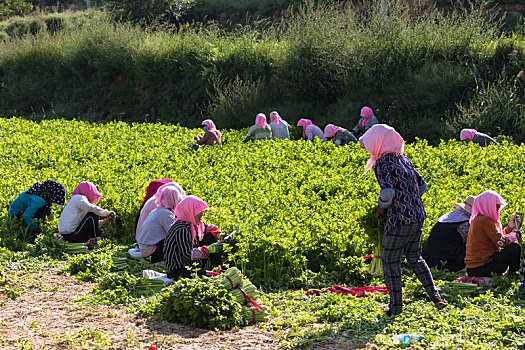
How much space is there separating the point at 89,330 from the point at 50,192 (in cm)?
436

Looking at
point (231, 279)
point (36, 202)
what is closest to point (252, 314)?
point (231, 279)

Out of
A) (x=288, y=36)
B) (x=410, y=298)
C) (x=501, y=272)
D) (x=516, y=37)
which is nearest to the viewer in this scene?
(x=410, y=298)

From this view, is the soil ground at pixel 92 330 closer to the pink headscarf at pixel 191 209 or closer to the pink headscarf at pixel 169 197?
the pink headscarf at pixel 191 209

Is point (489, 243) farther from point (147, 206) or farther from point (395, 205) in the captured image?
point (147, 206)

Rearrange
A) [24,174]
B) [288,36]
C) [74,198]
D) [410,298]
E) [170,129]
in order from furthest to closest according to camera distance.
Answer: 1. [288,36]
2. [170,129]
3. [24,174]
4. [74,198]
5. [410,298]

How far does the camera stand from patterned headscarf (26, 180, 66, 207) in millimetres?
9609

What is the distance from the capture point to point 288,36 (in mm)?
21594

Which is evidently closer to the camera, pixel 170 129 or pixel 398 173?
pixel 398 173

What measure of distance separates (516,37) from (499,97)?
300 cm

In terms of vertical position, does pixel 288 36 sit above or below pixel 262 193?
above

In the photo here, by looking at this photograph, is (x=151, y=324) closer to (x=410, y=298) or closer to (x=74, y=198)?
(x=410, y=298)

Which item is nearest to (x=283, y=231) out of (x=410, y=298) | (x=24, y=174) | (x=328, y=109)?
(x=410, y=298)

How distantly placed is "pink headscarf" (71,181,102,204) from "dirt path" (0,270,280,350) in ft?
8.34

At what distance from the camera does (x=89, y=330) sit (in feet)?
19.0
